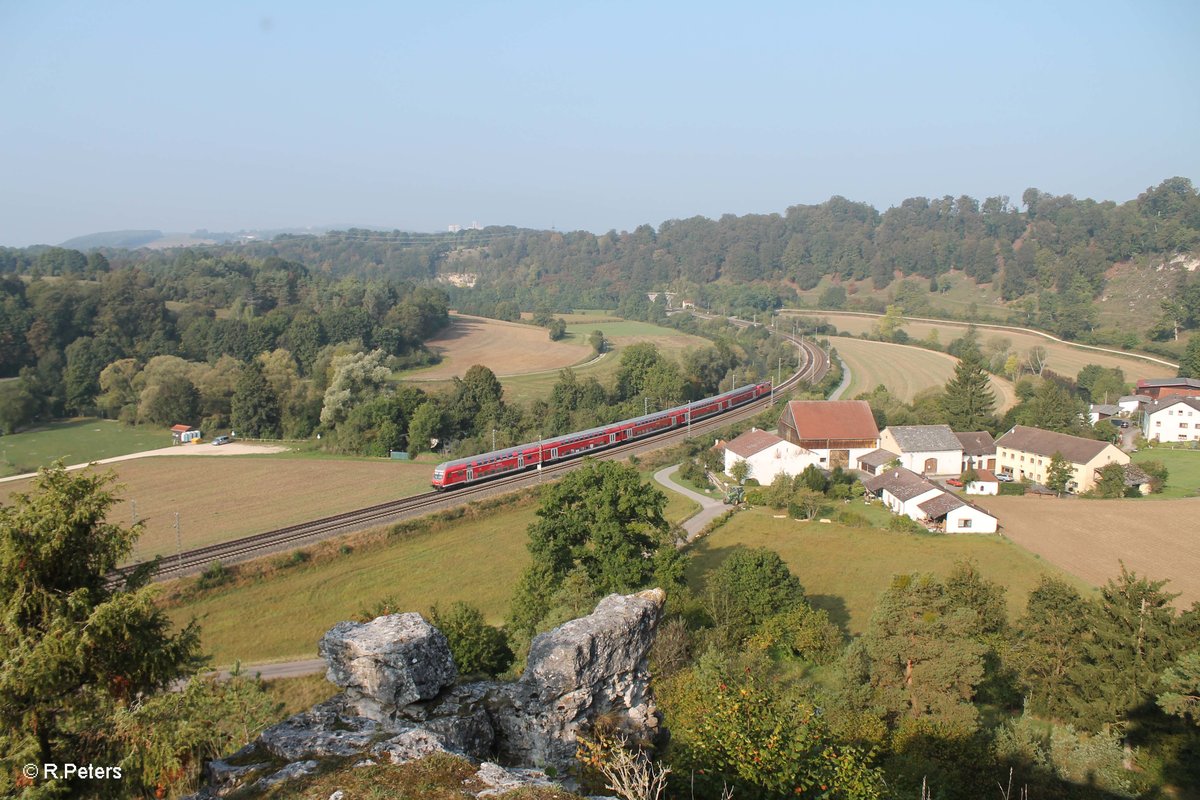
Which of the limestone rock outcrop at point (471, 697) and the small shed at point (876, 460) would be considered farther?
the small shed at point (876, 460)

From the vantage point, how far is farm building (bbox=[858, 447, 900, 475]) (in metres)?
45.0

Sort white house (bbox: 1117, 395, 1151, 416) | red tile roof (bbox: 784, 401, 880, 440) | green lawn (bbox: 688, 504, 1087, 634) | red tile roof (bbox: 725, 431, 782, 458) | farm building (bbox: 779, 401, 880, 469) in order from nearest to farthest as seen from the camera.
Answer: green lawn (bbox: 688, 504, 1087, 634)
red tile roof (bbox: 725, 431, 782, 458)
farm building (bbox: 779, 401, 880, 469)
red tile roof (bbox: 784, 401, 880, 440)
white house (bbox: 1117, 395, 1151, 416)

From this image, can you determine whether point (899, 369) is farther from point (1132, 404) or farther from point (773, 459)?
point (773, 459)

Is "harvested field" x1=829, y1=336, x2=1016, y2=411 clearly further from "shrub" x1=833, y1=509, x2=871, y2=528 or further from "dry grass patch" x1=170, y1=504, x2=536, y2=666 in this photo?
"dry grass patch" x1=170, y1=504, x2=536, y2=666

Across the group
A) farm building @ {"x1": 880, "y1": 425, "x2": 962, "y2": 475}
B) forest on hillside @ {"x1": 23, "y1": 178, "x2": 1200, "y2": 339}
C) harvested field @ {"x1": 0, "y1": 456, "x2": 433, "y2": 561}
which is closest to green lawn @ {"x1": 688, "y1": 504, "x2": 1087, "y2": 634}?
farm building @ {"x1": 880, "y1": 425, "x2": 962, "y2": 475}

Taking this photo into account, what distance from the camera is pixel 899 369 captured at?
81.0 meters

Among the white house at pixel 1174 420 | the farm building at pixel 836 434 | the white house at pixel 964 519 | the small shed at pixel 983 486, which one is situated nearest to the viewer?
the white house at pixel 964 519

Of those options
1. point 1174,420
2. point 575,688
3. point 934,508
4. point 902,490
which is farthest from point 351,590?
point 1174,420

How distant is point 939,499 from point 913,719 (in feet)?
72.8

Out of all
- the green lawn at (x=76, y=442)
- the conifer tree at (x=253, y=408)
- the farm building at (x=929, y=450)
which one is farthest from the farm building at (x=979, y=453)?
the green lawn at (x=76, y=442)

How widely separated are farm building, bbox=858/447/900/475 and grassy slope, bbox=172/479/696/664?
21.2 m

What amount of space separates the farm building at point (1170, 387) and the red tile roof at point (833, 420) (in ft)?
89.2

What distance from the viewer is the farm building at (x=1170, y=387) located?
59.5 meters

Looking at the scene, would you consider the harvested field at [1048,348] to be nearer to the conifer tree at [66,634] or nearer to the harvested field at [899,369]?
the harvested field at [899,369]
